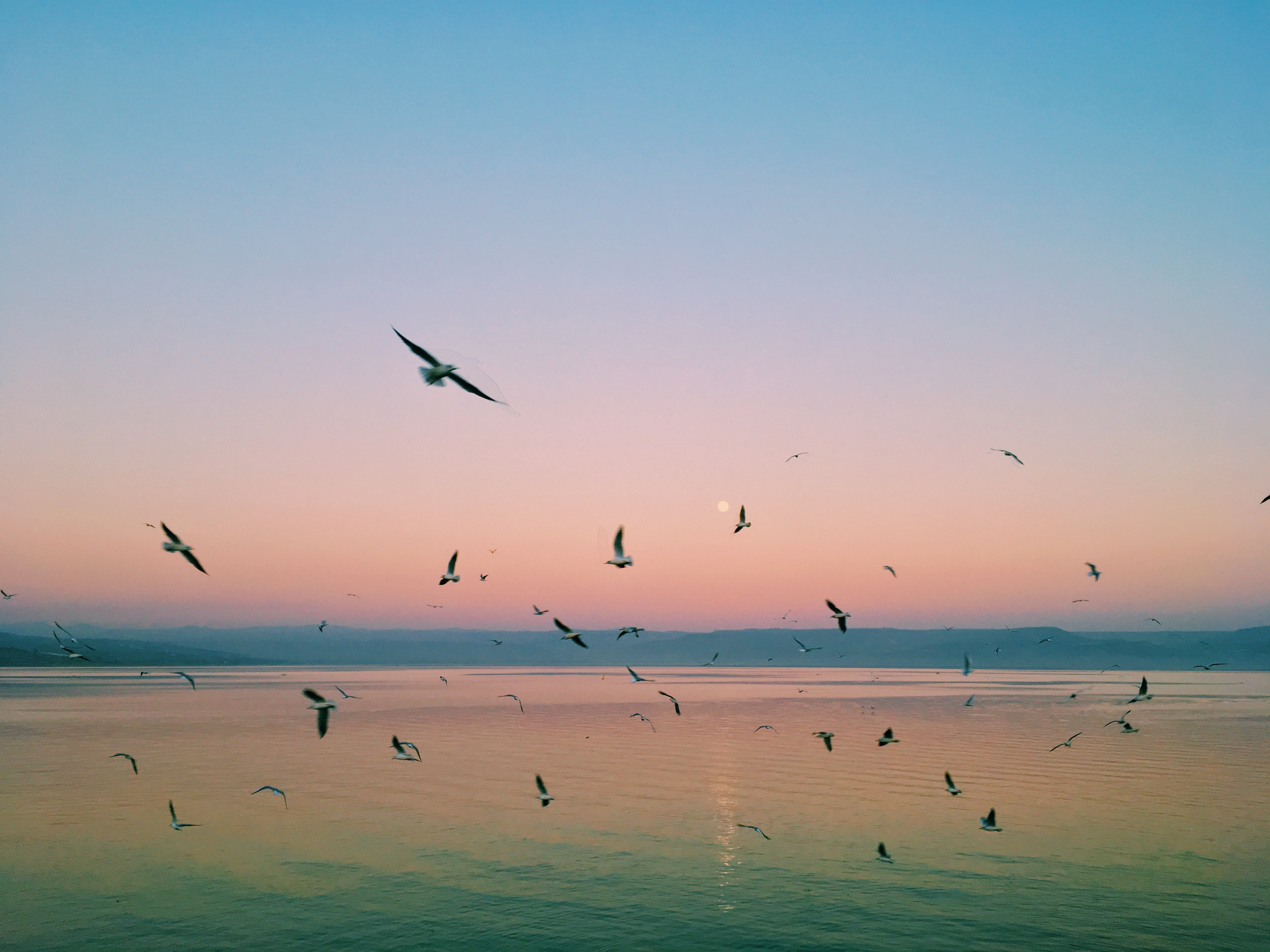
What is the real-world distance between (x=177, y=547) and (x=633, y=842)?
1935 cm

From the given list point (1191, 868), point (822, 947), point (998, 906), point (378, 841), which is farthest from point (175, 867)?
point (1191, 868)

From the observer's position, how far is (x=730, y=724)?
7581 cm

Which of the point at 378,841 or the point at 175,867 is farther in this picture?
the point at 378,841

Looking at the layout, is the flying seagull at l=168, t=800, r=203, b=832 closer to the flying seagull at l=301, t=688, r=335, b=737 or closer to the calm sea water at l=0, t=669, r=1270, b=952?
the calm sea water at l=0, t=669, r=1270, b=952

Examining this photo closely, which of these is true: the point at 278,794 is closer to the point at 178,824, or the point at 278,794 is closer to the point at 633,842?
the point at 178,824

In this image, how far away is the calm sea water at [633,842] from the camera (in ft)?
70.7

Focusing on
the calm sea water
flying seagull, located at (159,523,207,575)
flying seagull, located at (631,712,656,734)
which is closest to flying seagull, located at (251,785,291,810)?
the calm sea water

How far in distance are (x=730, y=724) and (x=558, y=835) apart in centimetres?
4708

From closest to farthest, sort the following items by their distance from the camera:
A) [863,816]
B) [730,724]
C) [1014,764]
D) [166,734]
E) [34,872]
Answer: [34,872], [863,816], [1014,764], [166,734], [730,724]

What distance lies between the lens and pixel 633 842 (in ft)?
99.2

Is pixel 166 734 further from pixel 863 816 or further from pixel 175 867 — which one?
pixel 863 816

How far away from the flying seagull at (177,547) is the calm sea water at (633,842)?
9.84 m

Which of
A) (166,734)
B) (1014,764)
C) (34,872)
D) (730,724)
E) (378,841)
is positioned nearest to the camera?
(34,872)

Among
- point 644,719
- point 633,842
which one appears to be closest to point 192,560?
point 633,842
